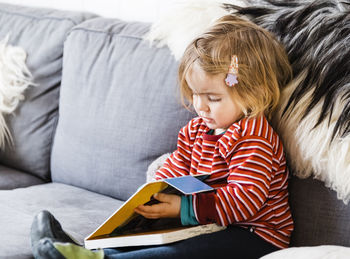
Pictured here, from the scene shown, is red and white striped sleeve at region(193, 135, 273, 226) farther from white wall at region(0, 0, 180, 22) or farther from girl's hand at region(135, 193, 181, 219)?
white wall at region(0, 0, 180, 22)

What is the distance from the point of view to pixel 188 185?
1.21 metres

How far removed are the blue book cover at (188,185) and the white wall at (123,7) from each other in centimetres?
95

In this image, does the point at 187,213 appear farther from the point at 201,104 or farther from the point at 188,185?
the point at 201,104

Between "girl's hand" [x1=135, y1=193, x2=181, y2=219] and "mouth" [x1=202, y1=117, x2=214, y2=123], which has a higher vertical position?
"mouth" [x1=202, y1=117, x2=214, y2=123]

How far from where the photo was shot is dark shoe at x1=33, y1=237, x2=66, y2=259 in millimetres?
1134

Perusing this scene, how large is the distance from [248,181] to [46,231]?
455 mm

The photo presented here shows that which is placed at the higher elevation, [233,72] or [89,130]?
[233,72]

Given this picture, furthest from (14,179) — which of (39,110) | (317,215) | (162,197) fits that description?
(317,215)

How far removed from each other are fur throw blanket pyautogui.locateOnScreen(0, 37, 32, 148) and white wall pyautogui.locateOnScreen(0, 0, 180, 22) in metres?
0.44

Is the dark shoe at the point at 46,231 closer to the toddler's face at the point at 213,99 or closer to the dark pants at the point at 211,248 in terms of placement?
the dark pants at the point at 211,248

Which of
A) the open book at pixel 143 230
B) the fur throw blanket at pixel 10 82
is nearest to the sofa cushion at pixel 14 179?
the fur throw blanket at pixel 10 82

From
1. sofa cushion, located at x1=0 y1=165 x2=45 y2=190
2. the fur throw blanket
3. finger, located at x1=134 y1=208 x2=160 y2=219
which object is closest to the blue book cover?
finger, located at x1=134 y1=208 x2=160 y2=219

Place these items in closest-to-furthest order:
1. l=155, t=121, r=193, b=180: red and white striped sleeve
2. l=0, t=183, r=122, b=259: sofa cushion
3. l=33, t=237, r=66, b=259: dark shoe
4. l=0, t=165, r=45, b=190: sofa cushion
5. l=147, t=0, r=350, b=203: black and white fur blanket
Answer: l=33, t=237, r=66, b=259: dark shoe
l=147, t=0, r=350, b=203: black and white fur blanket
l=0, t=183, r=122, b=259: sofa cushion
l=155, t=121, r=193, b=180: red and white striped sleeve
l=0, t=165, r=45, b=190: sofa cushion

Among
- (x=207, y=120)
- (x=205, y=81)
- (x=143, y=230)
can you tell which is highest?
(x=205, y=81)
